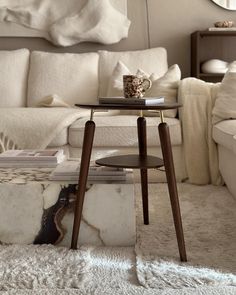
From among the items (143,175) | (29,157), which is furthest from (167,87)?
(29,157)

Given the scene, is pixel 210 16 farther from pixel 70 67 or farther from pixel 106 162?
pixel 106 162

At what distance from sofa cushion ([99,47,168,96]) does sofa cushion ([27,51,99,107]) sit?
5 centimetres

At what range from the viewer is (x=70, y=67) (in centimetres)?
352

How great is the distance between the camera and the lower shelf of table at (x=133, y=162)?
1761mm

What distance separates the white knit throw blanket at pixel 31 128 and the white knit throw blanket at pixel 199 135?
25.8 inches

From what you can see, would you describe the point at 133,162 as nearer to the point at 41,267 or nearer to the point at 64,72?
the point at 41,267

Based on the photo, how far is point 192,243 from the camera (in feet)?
6.01

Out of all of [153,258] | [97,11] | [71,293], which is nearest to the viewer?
[71,293]

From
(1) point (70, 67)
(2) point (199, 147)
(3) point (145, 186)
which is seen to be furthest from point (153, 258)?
(1) point (70, 67)

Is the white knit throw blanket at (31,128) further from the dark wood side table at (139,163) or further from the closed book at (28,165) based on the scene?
the dark wood side table at (139,163)

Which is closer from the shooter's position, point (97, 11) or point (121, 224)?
point (121, 224)

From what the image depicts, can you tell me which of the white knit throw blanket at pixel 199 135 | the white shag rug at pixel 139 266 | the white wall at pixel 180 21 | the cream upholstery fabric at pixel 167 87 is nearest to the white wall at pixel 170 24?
the white wall at pixel 180 21

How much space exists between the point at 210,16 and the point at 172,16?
0.95 ft

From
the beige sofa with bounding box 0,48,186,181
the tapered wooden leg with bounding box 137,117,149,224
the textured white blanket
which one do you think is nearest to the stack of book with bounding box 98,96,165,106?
the tapered wooden leg with bounding box 137,117,149,224
